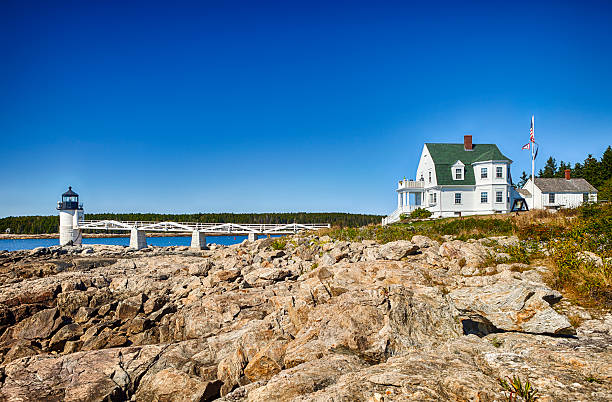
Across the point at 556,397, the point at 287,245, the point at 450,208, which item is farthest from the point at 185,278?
the point at 450,208

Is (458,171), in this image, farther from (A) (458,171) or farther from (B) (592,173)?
(B) (592,173)

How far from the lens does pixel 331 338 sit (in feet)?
23.9

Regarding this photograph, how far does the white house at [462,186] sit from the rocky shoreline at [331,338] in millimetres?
23683

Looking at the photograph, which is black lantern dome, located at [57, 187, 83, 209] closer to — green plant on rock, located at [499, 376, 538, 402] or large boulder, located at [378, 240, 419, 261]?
large boulder, located at [378, 240, 419, 261]

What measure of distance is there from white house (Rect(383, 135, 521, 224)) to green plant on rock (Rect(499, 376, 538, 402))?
32.0 m

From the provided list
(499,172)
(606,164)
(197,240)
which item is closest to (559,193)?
(499,172)

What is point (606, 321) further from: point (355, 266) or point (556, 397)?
point (355, 266)

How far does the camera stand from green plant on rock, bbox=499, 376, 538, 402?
446cm

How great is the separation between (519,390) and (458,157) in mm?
38329

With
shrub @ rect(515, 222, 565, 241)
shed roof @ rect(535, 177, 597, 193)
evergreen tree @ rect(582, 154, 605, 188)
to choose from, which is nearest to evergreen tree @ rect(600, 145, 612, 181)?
evergreen tree @ rect(582, 154, 605, 188)

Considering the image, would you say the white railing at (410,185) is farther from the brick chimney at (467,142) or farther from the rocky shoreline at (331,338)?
the rocky shoreline at (331,338)

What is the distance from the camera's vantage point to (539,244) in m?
13.8

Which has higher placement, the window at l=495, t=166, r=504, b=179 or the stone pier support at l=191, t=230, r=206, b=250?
the window at l=495, t=166, r=504, b=179

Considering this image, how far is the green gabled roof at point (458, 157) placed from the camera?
124 feet
